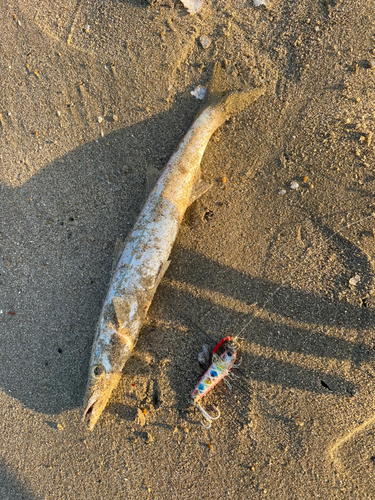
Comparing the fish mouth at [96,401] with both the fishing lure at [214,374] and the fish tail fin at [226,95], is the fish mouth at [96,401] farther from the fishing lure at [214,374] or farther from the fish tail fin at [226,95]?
the fish tail fin at [226,95]

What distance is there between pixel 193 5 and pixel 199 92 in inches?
39.5

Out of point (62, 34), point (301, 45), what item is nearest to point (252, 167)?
point (301, 45)

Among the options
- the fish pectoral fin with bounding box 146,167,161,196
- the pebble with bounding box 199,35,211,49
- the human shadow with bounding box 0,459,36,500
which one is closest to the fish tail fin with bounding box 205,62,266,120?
the pebble with bounding box 199,35,211,49

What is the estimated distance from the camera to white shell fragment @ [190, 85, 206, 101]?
11.4 feet

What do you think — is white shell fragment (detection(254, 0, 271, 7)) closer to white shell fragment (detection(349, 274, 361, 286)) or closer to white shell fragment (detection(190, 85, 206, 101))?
white shell fragment (detection(190, 85, 206, 101))

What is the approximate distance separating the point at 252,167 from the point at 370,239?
154 cm

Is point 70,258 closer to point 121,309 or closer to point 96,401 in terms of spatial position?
point 121,309

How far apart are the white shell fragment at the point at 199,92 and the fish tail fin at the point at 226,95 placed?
78 mm

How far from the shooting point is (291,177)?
11.0ft

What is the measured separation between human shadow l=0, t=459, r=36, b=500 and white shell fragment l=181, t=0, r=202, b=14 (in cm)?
598

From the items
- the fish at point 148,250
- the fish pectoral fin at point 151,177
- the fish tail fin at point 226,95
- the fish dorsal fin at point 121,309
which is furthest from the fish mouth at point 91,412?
the fish tail fin at point 226,95

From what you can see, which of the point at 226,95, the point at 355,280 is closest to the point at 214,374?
the point at 355,280

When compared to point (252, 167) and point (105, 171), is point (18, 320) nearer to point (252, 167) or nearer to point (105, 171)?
point (105, 171)

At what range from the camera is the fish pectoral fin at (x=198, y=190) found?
3.39m
